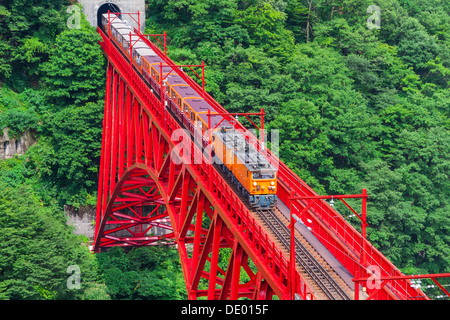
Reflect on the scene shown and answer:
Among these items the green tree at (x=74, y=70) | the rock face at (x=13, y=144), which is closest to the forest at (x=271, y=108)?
the green tree at (x=74, y=70)

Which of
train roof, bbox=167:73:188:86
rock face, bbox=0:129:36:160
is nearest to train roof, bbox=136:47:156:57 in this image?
train roof, bbox=167:73:188:86

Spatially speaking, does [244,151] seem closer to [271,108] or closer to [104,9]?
[271,108]

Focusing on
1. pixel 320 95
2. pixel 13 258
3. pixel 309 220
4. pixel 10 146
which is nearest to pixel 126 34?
pixel 10 146

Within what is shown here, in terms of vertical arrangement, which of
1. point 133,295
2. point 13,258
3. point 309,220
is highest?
point 309,220

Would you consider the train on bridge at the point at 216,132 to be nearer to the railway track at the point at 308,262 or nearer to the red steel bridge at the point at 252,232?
the red steel bridge at the point at 252,232

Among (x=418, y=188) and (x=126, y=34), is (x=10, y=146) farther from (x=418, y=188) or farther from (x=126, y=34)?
(x=418, y=188)

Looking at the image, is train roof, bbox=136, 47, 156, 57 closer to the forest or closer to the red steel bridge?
the red steel bridge
